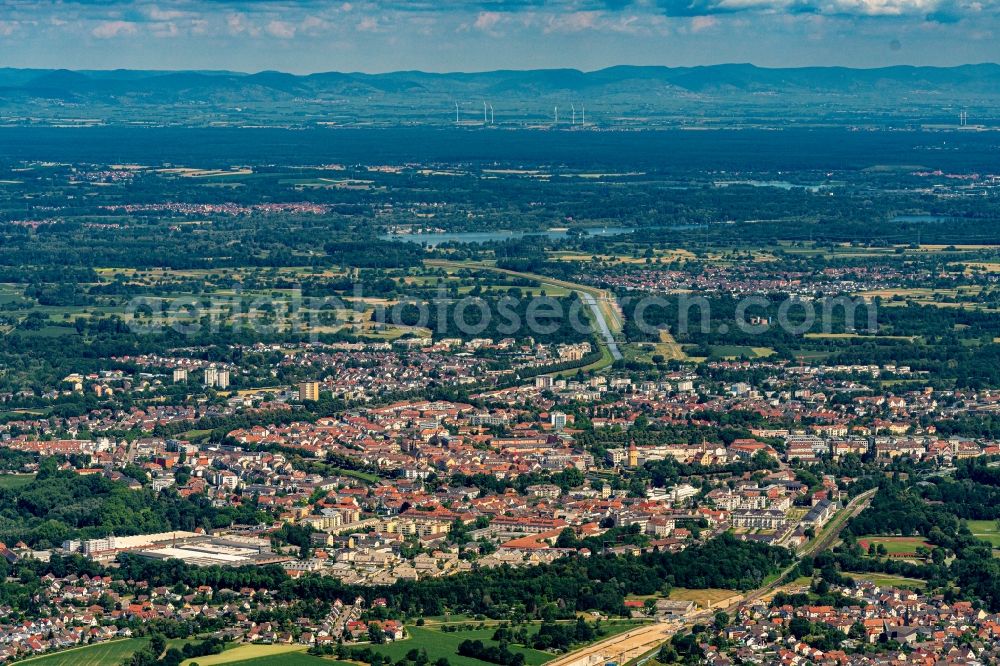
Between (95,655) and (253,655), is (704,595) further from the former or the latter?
(95,655)

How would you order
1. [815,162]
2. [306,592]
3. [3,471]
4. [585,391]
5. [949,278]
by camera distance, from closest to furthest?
[306,592]
[3,471]
[585,391]
[949,278]
[815,162]

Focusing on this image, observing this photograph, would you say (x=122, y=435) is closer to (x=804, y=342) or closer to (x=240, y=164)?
(x=804, y=342)

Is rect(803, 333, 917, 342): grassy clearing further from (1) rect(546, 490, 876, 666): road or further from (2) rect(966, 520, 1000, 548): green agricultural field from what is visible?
(1) rect(546, 490, 876, 666): road

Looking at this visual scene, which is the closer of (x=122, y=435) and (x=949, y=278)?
(x=122, y=435)

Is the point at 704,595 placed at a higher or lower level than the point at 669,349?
higher

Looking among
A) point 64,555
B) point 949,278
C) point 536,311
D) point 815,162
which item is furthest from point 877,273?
point 815,162

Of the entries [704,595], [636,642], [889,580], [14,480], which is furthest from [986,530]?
[14,480]
